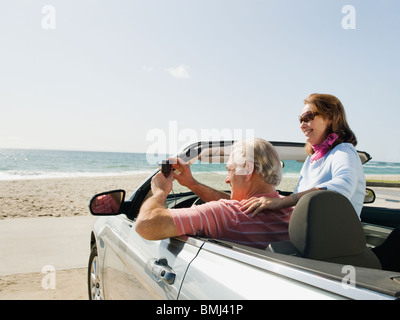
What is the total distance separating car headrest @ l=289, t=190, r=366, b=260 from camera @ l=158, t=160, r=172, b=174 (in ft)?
3.30

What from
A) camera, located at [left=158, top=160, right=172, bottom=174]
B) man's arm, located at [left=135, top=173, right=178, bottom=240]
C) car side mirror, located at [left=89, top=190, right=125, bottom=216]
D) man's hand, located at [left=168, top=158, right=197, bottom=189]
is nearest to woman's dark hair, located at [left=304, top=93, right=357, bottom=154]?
man's hand, located at [left=168, top=158, right=197, bottom=189]

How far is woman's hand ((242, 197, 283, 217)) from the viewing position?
198cm

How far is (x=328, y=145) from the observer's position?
2801 mm

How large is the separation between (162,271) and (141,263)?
0.39 m

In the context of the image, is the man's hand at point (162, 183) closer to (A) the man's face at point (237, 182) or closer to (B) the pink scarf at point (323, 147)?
(A) the man's face at point (237, 182)

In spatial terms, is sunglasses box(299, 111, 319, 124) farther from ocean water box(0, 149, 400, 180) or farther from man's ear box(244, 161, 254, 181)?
ocean water box(0, 149, 400, 180)

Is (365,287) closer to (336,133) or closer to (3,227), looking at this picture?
(336,133)

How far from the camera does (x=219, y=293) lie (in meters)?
1.41

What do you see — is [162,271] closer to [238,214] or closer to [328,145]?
[238,214]

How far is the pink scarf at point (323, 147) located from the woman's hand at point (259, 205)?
3.15ft

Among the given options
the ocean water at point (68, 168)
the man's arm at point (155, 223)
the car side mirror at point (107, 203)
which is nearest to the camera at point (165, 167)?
the man's arm at point (155, 223)

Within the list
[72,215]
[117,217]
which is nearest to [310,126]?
[117,217]

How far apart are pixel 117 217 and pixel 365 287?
242 centimetres

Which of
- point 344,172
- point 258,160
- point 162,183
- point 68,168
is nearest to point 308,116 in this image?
point 344,172
